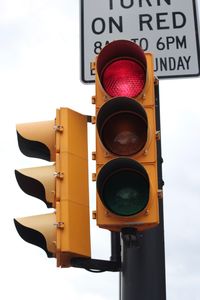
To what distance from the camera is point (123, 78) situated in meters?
3.05

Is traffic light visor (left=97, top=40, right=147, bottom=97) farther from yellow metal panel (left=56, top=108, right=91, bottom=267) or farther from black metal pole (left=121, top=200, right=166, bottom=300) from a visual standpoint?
black metal pole (left=121, top=200, right=166, bottom=300)

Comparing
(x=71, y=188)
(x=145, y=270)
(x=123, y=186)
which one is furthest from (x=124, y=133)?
(x=145, y=270)

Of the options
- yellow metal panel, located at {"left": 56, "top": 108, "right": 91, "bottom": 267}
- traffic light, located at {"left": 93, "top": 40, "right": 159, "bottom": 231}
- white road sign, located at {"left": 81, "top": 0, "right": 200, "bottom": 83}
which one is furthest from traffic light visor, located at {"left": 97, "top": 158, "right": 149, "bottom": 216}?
white road sign, located at {"left": 81, "top": 0, "right": 200, "bottom": 83}

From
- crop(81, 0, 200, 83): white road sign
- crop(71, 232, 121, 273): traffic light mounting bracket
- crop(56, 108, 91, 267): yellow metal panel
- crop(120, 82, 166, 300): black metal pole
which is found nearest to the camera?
crop(56, 108, 91, 267): yellow metal panel

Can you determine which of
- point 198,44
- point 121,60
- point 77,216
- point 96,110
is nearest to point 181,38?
point 198,44

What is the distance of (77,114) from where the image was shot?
3344 millimetres

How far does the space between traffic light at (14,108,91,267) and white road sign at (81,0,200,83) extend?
0.71 m

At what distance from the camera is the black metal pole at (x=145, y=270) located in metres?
3.21

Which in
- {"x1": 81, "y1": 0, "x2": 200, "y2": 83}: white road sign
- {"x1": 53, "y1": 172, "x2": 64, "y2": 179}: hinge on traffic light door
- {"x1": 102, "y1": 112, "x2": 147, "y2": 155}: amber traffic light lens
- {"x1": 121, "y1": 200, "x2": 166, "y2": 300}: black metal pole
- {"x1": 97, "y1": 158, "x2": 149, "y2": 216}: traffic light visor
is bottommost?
{"x1": 121, "y1": 200, "x2": 166, "y2": 300}: black metal pole

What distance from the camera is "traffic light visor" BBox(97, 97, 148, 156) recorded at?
9.35 feet

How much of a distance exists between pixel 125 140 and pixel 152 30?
4.02 ft

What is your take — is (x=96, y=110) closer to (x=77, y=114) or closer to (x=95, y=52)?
(x=77, y=114)

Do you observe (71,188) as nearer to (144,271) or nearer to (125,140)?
(125,140)

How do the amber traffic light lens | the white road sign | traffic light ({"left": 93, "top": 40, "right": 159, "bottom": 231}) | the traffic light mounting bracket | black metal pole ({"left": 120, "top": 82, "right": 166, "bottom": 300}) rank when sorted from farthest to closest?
the white road sign
black metal pole ({"left": 120, "top": 82, "right": 166, "bottom": 300})
the traffic light mounting bracket
the amber traffic light lens
traffic light ({"left": 93, "top": 40, "right": 159, "bottom": 231})
